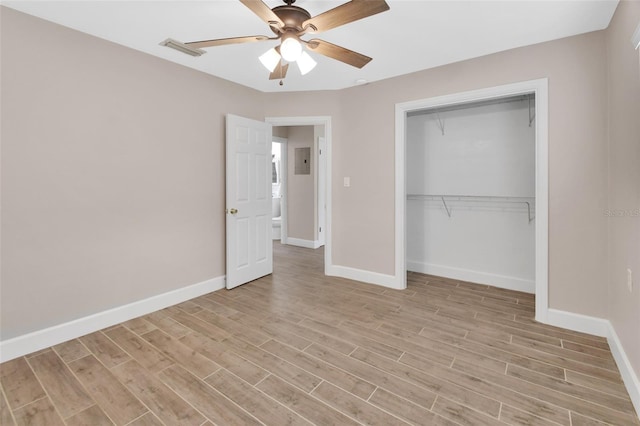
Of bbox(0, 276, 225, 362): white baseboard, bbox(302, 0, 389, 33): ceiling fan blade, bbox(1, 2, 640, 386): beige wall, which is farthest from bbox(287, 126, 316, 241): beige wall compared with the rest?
bbox(302, 0, 389, 33): ceiling fan blade

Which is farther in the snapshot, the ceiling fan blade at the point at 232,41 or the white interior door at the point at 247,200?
the white interior door at the point at 247,200

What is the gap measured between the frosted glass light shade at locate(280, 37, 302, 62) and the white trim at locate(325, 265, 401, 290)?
2712mm

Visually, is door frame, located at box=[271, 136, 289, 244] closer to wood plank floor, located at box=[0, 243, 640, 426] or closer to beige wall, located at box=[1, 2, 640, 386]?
beige wall, located at box=[1, 2, 640, 386]

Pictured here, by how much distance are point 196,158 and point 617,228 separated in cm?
376

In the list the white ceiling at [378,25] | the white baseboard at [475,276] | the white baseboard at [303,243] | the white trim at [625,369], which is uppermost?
the white ceiling at [378,25]

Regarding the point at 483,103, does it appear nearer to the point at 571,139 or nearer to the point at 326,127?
the point at 571,139

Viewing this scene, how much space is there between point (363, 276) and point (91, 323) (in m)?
2.84

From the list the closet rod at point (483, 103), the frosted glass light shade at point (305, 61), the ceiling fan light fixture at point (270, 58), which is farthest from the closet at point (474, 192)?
the ceiling fan light fixture at point (270, 58)

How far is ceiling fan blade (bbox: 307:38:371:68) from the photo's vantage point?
2132 mm

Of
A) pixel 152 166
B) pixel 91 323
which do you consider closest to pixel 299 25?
pixel 152 166

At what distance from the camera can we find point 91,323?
2674 mm

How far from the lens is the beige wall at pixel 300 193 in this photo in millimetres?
6199

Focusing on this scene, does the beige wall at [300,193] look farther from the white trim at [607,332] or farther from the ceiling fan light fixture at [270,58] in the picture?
the white trim at [607,332]

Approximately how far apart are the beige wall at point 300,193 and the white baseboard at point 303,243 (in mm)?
59
